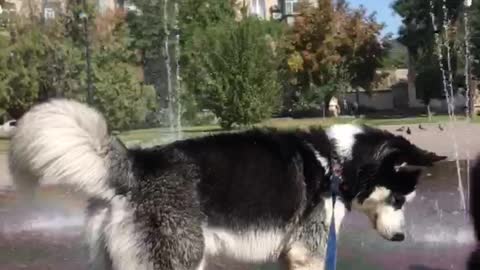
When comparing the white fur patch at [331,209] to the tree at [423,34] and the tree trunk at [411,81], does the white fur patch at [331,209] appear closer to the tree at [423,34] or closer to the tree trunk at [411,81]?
the tree at [423,34]

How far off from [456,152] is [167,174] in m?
20.7

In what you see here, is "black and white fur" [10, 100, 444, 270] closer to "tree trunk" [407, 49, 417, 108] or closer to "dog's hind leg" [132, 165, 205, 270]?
"dog's hind leg" [132, 165, 205, 270]

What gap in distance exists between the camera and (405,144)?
6.09 metres

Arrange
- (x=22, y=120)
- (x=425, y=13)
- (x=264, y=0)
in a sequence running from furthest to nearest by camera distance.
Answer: (x=264, y=0) → (x=425, y=13) → (x=22, y=120)

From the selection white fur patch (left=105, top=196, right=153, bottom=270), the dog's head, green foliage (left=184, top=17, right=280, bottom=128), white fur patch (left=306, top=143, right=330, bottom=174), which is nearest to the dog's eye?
the dog's head

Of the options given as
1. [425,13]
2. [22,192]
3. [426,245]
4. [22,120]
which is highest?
[425,13]

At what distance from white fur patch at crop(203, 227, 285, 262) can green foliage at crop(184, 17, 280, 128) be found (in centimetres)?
3469

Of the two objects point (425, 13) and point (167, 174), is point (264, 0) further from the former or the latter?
point (167, 174)

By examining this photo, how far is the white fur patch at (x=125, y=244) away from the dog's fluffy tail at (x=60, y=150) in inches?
7.4

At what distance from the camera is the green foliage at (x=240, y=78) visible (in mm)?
40406

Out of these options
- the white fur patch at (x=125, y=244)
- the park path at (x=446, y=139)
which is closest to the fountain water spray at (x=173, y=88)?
the park path at (x=446, y=139)

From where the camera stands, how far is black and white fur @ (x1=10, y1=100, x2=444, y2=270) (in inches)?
199

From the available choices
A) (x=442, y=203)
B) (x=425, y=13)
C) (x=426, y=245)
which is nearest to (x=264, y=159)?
(x=426, y=245)

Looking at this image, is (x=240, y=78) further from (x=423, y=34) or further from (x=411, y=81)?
(x=411, y=81)
